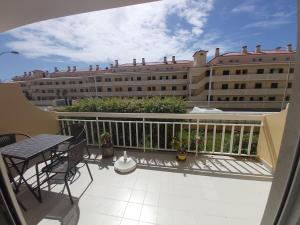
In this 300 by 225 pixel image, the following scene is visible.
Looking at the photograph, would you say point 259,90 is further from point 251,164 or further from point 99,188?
point 99,188

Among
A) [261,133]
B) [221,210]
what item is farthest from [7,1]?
[261,133]

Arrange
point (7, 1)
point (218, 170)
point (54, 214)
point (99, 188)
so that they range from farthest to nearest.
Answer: point (218, 170)
point (99, 188)
point (54, 214)
point (7, 1)

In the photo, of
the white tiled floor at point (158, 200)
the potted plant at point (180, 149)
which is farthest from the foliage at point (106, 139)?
the potted plant at point (180, 149)

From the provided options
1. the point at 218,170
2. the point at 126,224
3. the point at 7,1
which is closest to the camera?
the point at 7,1

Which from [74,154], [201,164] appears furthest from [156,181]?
[74,154]

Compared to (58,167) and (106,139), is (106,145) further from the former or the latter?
(58,167)

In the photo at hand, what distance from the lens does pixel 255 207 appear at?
1.83 metres

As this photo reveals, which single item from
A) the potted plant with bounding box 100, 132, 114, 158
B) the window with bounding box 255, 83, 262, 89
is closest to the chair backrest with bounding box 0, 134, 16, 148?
the potted plant with bounding box 100, 132, 114, 158

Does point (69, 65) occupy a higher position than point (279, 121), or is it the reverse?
point (69, 65)

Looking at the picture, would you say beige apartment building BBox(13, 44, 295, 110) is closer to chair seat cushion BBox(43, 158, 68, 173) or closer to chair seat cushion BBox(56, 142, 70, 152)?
chair seat cushion BBox(56, 142, 70, 152)

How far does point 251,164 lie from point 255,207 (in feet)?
3.55

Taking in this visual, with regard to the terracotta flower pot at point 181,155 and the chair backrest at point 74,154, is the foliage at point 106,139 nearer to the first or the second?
the chair backrest at point 74,154

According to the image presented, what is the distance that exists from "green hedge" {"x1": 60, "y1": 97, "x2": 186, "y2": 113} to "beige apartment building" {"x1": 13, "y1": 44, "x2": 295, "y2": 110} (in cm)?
1515

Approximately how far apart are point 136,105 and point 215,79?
60.3 ft
